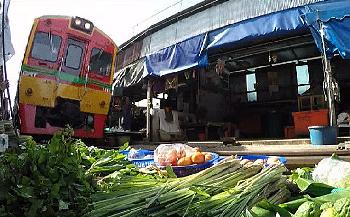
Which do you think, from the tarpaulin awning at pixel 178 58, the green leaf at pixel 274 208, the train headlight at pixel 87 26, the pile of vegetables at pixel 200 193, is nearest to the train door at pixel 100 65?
the train headlight at pixel 87 26

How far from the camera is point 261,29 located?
7594 mm

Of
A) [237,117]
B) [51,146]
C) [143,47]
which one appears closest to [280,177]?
[51,146]

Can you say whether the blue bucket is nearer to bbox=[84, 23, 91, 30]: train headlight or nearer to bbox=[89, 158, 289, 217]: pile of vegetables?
bbox=[89, 158, 289, 217]: pile of vegetables

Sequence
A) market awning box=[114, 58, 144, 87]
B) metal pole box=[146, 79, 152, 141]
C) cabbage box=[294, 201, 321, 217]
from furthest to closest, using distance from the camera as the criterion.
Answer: market awning box=[114, 58, 144, 87]
metal pole box=[146, 79, 152, 141]
cabbage box=[294, 201, 321, 217]

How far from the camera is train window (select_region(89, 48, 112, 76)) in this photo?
885 centimetres

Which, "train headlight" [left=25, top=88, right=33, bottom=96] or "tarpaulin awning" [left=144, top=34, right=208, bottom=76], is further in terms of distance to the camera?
"tarpaulin awning" [left=144, top=34, right=208, bottom=76]

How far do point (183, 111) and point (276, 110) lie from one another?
155 inches

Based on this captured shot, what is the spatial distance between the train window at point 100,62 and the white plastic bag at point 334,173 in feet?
22.6

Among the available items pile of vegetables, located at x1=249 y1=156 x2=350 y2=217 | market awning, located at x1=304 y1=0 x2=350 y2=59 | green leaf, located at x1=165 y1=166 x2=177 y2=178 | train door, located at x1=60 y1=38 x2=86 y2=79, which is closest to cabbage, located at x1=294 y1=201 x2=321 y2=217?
pile of vegetables, located at x1=249 y1=156 x2=350 y2=217

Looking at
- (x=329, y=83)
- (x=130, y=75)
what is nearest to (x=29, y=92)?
(x=130, y=75)

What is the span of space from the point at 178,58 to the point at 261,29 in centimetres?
266

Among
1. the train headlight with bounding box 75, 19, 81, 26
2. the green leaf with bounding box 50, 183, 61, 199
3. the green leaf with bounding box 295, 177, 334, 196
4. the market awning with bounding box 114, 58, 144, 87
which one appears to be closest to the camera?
the green leaf with bounding box 50, 183, 61, 199

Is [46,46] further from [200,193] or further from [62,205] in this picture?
[62,205]

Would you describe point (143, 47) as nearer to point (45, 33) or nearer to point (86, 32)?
point (86, 32)
